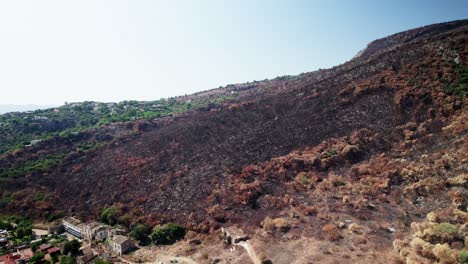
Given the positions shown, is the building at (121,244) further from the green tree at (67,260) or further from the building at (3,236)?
the building at (3,236)

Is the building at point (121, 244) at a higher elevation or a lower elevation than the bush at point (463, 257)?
lower

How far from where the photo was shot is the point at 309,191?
2862cm

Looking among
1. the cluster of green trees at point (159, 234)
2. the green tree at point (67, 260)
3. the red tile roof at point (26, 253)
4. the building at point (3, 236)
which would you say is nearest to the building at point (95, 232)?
the cluster of green trees at point (159, 234)

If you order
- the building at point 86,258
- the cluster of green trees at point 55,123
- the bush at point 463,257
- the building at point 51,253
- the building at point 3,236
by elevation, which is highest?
Answer: the cluster of green trees at point 55,123

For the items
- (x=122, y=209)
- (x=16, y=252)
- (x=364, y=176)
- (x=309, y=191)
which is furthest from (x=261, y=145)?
(x=16, y=252)

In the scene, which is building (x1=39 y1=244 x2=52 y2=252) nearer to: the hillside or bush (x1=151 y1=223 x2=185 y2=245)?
the hillside

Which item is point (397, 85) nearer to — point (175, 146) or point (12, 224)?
point (175, 146)

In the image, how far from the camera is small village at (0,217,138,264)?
26688 mm

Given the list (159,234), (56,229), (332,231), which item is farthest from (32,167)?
(332,231)

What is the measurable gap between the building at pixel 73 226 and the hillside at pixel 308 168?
1.25m

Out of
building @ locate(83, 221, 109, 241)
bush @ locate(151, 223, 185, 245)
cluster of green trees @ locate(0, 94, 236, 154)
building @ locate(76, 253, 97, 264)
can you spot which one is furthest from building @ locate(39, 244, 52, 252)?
cluster of green trees @ locate(0, 94, 236, 154)

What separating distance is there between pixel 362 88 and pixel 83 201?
38.8m

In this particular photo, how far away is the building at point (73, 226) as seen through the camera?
31719 millimetres

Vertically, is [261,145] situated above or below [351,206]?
above
